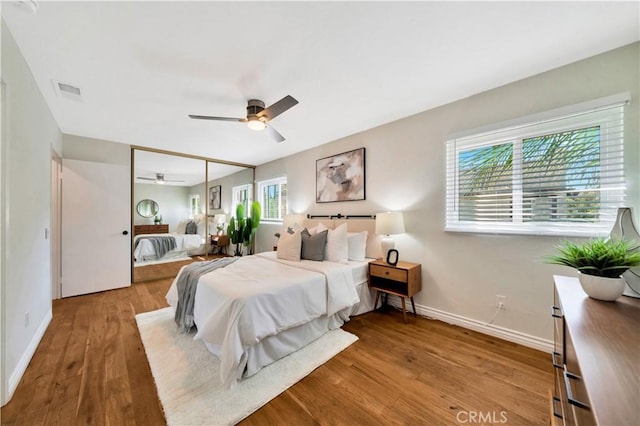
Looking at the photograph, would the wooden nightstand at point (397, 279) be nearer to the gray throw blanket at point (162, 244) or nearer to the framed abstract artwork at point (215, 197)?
the framed abstract artwork at point (215, 197)

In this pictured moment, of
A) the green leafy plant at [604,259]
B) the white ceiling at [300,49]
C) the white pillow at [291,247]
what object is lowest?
the white pillow at [291,247]

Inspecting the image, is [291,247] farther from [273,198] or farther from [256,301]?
[273,198]

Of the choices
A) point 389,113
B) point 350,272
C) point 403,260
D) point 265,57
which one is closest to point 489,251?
point 403,260

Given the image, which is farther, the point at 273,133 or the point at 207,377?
the point at 273,133

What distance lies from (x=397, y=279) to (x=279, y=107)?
2.22m

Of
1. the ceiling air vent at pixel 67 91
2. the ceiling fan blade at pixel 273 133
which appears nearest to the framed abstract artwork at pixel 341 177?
the ceiling fan blade at pixel 273 133

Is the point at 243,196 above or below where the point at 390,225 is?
above

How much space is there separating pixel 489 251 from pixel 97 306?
4.75 metres

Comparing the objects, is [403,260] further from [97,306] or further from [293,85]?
[97,306]

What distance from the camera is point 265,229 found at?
5.36 meters

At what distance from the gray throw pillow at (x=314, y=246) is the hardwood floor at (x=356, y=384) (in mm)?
941

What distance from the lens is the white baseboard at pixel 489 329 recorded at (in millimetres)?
2035

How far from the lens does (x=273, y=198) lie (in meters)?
5.24

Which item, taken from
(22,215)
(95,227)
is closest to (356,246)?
(22,215)
